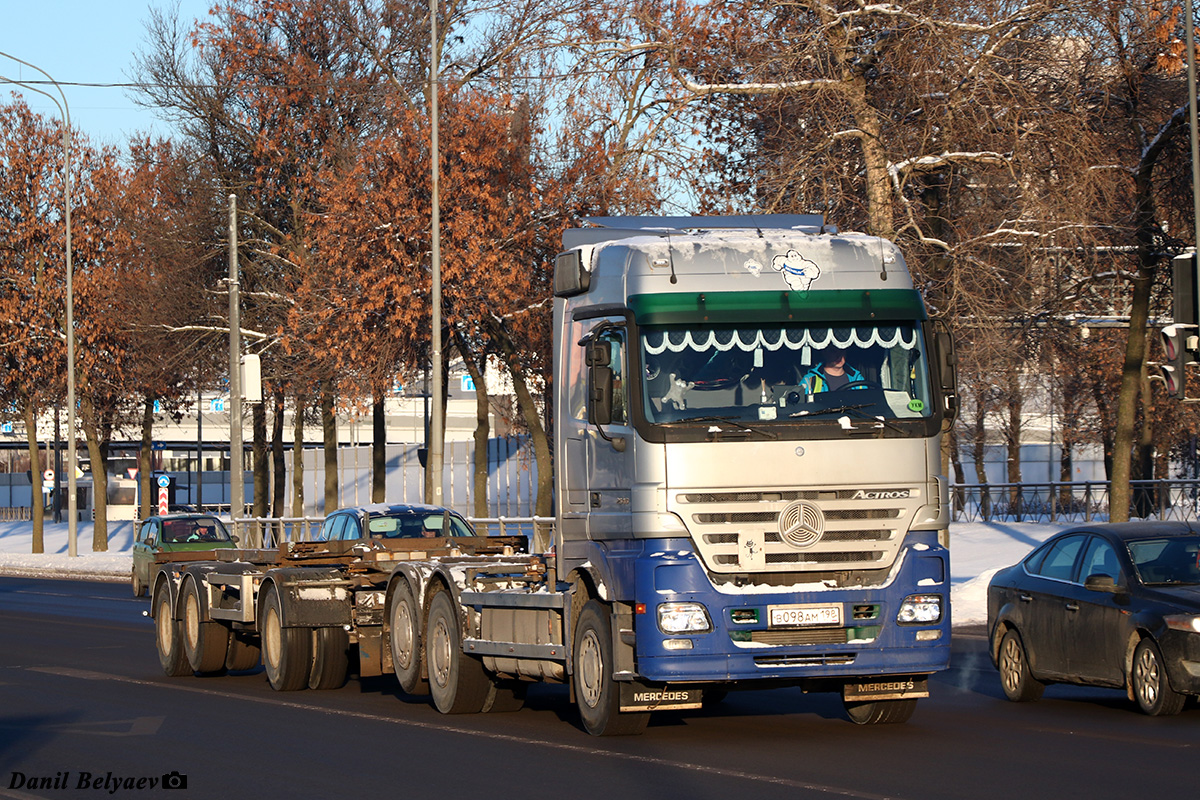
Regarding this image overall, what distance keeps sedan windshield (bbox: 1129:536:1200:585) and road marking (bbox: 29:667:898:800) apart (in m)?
4.27

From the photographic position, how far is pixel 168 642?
58.3 ft

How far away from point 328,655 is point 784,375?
6.17m

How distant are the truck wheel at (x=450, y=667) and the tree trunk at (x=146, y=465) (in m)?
38.0

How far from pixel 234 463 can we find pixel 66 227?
15.6 meters

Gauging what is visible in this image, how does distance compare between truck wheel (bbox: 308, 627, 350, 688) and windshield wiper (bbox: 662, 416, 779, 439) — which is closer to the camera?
windshield wiper (bbox: 662, 416, 779, 439)

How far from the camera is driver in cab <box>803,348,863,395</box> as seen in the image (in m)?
11.0

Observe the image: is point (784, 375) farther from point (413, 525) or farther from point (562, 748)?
point (413, 525)

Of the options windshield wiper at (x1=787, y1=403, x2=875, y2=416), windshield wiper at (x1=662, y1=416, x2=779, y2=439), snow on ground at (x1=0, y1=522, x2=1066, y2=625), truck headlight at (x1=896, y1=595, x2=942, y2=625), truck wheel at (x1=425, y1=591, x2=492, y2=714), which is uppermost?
windshield wiper at (x1=787, y1=403, x2=875, y2=416)

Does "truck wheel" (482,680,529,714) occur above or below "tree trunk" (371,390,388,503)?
below

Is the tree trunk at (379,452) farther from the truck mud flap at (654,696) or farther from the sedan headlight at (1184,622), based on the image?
the sedan headlight at (1184,622)

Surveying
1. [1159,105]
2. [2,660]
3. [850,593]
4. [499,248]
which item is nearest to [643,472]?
[850,593]

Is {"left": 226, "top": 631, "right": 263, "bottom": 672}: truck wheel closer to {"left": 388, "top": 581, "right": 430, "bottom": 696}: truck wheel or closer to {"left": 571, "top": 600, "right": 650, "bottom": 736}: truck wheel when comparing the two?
{"left": 388, "top": 581, "right": 430, "bottom": 696}: truck wheel

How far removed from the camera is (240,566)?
54.6ft

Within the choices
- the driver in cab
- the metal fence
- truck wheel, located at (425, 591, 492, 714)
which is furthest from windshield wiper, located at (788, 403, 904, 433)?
the metal fence
